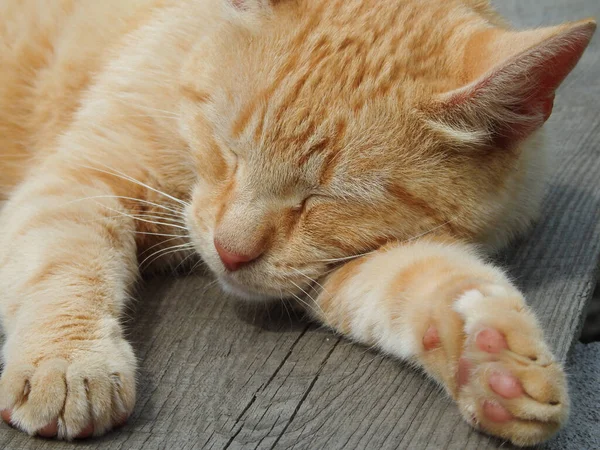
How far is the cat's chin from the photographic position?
1.80 meters

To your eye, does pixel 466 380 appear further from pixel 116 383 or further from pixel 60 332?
pixel 60 332

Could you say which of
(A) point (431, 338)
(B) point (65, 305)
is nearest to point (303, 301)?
(A) point (431, 338)

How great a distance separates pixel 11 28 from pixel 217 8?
101 cm

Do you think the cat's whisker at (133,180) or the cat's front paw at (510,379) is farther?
the cat's whisker at (133,180)

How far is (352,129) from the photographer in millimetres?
1644

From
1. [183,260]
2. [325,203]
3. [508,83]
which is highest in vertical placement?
[508,83]

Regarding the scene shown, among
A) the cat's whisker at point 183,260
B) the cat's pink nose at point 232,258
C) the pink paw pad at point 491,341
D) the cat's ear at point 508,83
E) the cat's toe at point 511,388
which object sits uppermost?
the cat's ear at point 508,83

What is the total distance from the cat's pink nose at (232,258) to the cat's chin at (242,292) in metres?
0.05

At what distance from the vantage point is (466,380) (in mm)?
1374

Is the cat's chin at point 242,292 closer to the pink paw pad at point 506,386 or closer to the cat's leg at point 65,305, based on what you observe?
the cat's leg at point 65,305

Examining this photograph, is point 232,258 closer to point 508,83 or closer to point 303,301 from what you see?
point 303,301

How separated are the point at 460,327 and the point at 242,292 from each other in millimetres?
608

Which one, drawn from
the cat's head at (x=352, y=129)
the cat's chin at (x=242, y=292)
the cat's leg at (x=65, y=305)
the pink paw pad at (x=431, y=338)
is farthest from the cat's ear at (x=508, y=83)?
the cat's leg at (x=65, y=305)

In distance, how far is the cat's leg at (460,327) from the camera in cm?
130
